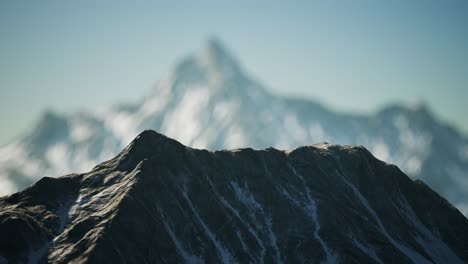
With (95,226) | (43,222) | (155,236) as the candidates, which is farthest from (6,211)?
(155,236)

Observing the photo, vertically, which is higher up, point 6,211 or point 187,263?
point 6,211

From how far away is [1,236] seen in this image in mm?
185500

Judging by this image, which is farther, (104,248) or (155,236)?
(155,236)

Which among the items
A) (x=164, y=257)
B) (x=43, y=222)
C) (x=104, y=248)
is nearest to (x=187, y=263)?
(x=164, y=257)

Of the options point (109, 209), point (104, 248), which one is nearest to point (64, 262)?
point (104, 248)

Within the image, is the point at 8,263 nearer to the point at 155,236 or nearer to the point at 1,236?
the point at 1,236

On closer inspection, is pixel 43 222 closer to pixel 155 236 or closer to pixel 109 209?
pixel 109 209

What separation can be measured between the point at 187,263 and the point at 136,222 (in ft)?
61.9

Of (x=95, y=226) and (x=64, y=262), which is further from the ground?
(x=95, y=226)

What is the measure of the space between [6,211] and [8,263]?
22.3 metres

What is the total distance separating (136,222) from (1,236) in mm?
36969

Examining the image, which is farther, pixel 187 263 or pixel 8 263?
pixel 187 263

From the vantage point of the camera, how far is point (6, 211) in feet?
647

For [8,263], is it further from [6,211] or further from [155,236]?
[155,236]
